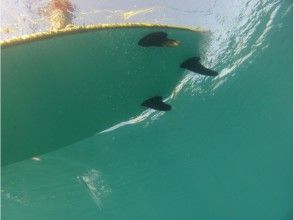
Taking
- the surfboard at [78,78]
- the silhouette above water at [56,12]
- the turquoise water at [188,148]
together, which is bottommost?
the surfboard at [78,78]

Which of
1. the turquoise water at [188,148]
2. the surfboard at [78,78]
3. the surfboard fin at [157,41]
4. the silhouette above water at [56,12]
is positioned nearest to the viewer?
the surfboard at [78,78]

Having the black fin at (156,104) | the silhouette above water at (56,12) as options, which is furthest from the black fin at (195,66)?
the silhouette above water at (56,12)

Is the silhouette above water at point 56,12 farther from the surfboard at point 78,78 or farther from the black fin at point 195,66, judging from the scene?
the black fin at point 195,66

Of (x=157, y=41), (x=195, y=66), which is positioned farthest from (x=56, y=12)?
(x=195, y=66)

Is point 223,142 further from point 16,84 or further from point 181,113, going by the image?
point 16,84

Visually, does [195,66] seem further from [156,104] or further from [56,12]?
[56,12]

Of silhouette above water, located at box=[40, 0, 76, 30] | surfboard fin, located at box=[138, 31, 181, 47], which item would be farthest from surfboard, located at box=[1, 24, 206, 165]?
silhouette above water, located at box=[40, 0, 76, 30]

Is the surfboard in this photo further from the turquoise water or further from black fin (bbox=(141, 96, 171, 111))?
the turquoise water
